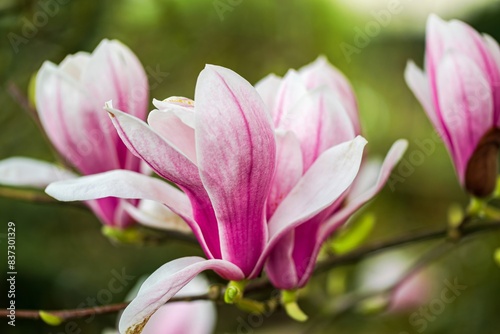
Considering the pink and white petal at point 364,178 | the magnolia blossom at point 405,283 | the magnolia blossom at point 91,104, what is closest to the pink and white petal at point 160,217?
the magnolia blossom at point 91,104

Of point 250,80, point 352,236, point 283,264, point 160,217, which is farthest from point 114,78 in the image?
point 250,80

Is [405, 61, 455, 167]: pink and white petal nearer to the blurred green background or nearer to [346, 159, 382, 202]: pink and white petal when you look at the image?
[346, 159, 382, 202]: pink and white petal

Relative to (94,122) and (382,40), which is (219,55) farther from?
(94,122)

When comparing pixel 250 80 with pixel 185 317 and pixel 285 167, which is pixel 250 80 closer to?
pixel 185 317

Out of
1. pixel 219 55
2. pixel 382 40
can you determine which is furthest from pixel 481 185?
pixel 382 40

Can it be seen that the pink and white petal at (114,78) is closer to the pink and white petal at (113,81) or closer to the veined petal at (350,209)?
the pink and white petal at (113,81)
